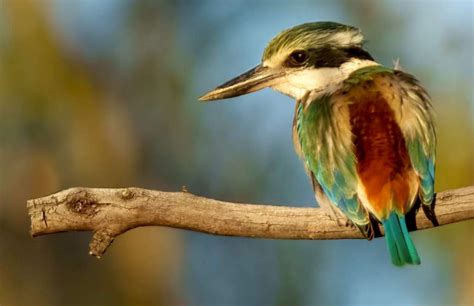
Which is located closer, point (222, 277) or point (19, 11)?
point (222, 277)

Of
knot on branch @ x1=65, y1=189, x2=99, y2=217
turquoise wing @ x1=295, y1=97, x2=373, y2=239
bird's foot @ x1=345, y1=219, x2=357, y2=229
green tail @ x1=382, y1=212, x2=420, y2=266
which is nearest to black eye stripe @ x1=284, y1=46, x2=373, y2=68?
turquoise wing @ x1=295, y1=97, x2=373, y2=239

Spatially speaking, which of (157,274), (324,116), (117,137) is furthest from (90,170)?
(324,116)

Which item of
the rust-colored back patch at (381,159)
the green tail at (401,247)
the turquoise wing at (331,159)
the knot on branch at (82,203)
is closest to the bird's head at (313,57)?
the turquoise wing at (331,159)

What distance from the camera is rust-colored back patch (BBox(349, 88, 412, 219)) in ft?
11.3

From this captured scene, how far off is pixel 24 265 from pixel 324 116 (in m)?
2.95

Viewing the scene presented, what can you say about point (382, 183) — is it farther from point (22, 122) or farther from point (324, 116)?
point (22, 122)

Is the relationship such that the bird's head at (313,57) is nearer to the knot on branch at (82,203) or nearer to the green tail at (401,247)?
the green tail at (401,247)

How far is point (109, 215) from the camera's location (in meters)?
3.39

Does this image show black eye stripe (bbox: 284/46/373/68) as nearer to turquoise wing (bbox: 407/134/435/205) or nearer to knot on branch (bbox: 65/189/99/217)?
turquoise wing (bbox: 407/134/435/205)

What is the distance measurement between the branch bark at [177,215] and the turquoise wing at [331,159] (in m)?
0.09

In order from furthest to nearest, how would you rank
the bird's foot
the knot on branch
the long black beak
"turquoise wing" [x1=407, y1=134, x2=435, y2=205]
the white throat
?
the long black beak → the white throat → the bird's foot → "turquoise wing" [x1=407, y1=134, x2=435, y2=205] → the knot on branch

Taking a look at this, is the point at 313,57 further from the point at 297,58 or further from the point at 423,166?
the point at 423,166

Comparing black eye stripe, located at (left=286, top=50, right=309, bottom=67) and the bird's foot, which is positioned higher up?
black eye stripe, located at (left=286, top=50, right=309, bottom=67)

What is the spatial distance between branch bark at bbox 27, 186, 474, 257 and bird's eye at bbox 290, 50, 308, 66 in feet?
2.51
